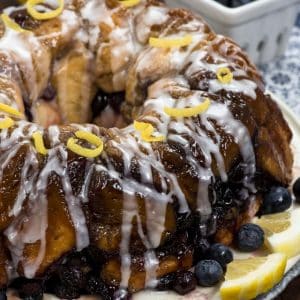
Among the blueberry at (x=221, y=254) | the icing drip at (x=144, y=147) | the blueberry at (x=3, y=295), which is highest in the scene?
the icing drip at (x=144, y=147)

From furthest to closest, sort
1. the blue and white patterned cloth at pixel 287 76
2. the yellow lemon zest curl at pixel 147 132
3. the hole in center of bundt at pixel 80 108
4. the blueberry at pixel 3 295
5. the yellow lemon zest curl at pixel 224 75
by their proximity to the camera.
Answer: the blue and white patterned cloth at pixel 287 76
the hole in center of bundt at pixel 80 108
the yellow lemon zest curl at pixel 224 75
the yellow lemon zest curl at pixel 147 132
the blueberry at pixel 3 295

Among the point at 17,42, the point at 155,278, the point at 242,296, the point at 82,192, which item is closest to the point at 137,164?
the point at 82,192

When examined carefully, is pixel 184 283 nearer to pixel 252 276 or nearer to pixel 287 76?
pixel 252 276

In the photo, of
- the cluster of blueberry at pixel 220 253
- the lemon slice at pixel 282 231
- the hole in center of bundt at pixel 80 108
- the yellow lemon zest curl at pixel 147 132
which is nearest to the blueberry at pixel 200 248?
the cluster of blueberry at pixel 220 253

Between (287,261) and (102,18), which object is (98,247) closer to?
(287,261)

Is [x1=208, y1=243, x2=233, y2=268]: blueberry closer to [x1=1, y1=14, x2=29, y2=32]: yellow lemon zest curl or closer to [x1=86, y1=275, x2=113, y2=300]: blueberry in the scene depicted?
[x1=86, y1=275, x2=113, y2=300]: blueberry

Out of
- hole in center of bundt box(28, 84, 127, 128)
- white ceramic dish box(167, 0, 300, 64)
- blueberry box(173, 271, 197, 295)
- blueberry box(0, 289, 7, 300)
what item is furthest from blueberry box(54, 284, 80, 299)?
white ceramic dish box(167, 0, 300, 64)

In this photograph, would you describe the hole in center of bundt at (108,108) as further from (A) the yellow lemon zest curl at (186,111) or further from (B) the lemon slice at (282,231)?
(B) the lemon slice at (282,231)
